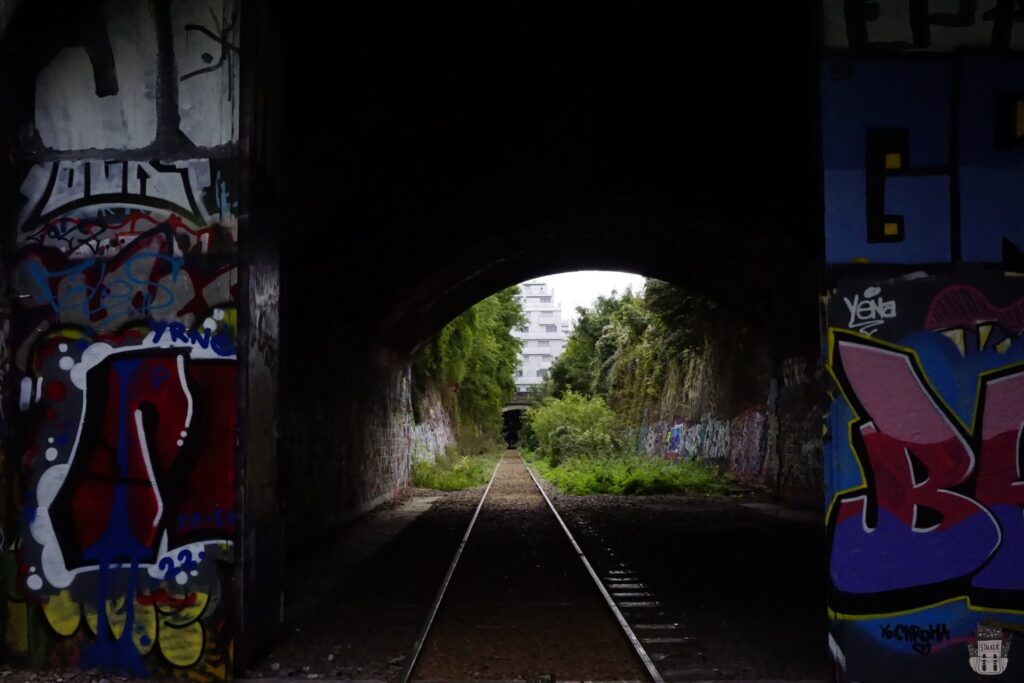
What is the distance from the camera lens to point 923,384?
5836 mm

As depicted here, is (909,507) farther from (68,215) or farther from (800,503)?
(800,503)

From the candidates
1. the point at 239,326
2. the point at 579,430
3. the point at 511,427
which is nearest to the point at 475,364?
the point at 579,430

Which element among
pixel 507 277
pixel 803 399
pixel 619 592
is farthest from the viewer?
pixel 507 277

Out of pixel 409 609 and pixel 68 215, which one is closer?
pixel 68 215

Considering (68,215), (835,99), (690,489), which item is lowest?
(690,489)

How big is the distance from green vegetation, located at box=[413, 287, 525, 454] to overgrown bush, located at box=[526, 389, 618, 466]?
3.78 meters

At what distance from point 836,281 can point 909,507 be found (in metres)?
1.54

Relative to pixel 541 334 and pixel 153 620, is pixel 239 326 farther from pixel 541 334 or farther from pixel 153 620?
pixel 541 334

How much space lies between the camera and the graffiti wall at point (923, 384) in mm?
5773

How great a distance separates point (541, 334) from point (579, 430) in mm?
94101

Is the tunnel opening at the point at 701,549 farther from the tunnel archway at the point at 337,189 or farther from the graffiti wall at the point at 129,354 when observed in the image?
the tunnel archway at the point at 337,189

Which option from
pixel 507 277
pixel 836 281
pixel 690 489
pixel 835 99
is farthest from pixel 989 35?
pixel 690 489

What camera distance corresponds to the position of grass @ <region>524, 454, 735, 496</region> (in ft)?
76.6

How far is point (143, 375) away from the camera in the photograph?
20.7ft
